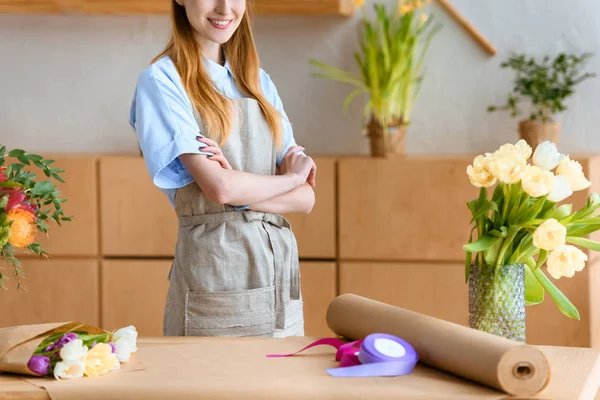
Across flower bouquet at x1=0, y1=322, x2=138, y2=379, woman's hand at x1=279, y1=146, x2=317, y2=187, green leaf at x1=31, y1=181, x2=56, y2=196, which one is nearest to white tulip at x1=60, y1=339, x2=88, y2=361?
flower bouquet at x1=0, y1=322, x2=138, y2=379

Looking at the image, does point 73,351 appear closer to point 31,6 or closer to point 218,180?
point 218,180

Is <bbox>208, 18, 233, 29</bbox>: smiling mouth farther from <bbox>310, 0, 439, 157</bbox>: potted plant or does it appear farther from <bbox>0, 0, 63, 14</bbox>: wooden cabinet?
<bbox>0, 0, 63, 14</bbox>: wooden cabinet

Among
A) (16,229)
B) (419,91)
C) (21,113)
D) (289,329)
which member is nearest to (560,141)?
(419,91)

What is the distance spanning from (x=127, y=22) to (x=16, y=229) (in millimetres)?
2795

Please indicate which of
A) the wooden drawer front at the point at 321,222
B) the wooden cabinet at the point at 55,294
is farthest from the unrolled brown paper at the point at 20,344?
the wooden cabinet at the point at 55,294

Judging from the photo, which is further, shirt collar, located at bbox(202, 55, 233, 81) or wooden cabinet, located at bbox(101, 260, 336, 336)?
wooden cabinet, located at bbox(101, 260, 336, 336)

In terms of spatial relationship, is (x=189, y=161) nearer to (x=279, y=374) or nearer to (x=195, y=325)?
(x=195, y=325)

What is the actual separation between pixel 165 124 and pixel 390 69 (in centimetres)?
176

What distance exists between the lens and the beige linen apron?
2.12 meters

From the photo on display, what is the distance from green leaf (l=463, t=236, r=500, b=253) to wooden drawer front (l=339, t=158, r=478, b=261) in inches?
71.2

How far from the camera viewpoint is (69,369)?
1473 mm

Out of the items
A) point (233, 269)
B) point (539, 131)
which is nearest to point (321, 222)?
point (539, 131)

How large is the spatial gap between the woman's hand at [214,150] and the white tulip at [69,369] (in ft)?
2.53

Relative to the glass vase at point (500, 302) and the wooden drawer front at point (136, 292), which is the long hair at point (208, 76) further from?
the wooden drawer front at point (136, 292)
